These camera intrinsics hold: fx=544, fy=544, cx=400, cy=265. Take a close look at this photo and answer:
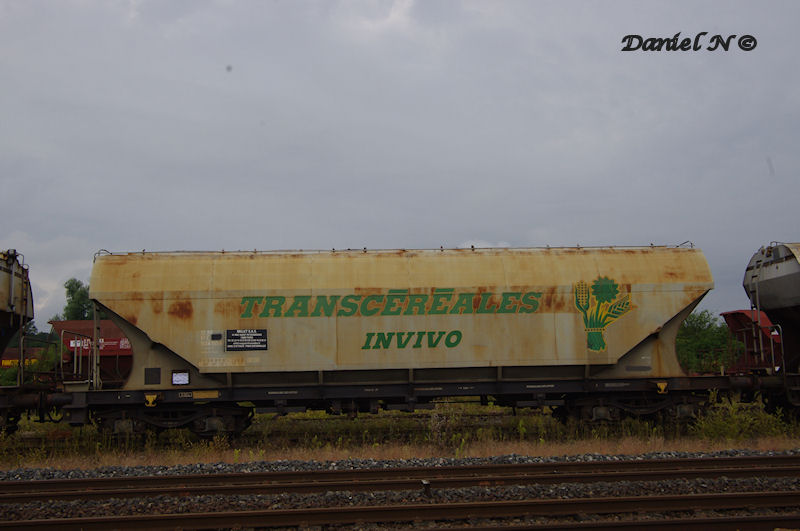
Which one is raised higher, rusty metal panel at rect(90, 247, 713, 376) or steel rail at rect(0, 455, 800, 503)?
rusty metal panel at rect(90, 247, 713, 376)

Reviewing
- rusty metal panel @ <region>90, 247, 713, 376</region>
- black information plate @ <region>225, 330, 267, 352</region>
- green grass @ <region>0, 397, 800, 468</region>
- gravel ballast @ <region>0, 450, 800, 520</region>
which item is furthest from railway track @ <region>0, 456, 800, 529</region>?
black information plate @ <region>225, 330, 267, 352</region>

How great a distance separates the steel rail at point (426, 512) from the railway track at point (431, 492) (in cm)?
1

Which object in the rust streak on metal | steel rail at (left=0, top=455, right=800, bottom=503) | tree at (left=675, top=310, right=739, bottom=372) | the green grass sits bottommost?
the green grass

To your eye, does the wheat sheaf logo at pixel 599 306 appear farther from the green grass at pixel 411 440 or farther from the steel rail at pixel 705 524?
the steel rail at pixel 705 524

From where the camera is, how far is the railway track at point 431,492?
22.5 ft

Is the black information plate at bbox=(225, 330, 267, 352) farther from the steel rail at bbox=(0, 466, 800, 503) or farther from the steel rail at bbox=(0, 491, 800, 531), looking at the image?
the steel rail at bbox=(0, 491, 800, 531)

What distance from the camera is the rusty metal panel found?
12.0 m

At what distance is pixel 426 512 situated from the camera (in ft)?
23.0

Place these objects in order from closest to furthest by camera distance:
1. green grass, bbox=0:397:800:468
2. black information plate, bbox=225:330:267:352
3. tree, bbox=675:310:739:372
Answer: green grass, bbox=0:397:800:468 → black information plate, bbox=225:330:267:352 → tree, bbox=675:310:739:372

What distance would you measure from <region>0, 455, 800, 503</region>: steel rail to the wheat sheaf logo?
138 inches

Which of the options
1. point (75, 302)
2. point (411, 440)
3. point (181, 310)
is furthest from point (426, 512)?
point (75, 302)

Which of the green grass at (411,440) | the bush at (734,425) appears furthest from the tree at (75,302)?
the bush at (734,425)

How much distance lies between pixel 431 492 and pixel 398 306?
16.3 feet

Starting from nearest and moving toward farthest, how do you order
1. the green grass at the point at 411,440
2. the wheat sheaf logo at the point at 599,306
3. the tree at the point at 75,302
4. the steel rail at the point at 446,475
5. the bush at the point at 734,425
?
1. the steel rail at the point at 446,475
2. the green grass at the point at 411,440
3. the bush at the point at 734,425
4. the wheat sheaf logo at the point at 599,306
5. the tree at the point at 75,302
